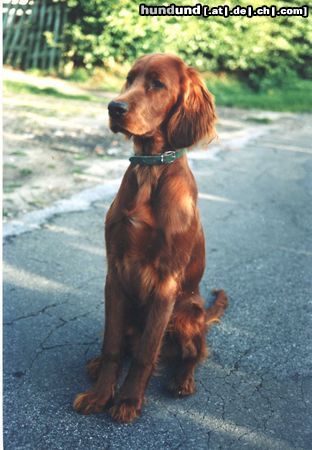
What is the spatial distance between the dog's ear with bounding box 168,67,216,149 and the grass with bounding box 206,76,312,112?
8.70 m

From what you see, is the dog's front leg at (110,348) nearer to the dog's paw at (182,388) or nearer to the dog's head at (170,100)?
the dog's paw at (182,388)

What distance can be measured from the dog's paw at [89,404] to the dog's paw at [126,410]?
0.05 metres

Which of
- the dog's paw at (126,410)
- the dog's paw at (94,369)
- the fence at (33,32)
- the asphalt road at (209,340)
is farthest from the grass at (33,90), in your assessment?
the dog's paw at (126,410)

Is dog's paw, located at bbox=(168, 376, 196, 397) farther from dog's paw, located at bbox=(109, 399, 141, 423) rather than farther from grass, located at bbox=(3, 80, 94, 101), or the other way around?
grass, located at bbox=(3, 80, 94, 101)

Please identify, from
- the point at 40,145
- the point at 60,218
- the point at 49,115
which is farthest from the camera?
the point at 49,115

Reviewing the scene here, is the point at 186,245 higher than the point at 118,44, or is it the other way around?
the point at 118,44

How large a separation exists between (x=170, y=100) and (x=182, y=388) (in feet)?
4.20

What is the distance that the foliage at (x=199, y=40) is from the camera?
28.8ft

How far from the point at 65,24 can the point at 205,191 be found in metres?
6.06

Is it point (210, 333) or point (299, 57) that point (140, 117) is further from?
point (299, 57)

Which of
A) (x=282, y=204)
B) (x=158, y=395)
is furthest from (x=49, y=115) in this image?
(x=158, y=395)

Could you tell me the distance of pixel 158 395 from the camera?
2381 millimetres

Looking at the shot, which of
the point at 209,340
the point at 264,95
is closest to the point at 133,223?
the point at 209,340

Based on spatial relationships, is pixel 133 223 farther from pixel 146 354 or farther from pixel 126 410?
pixel 126 410
